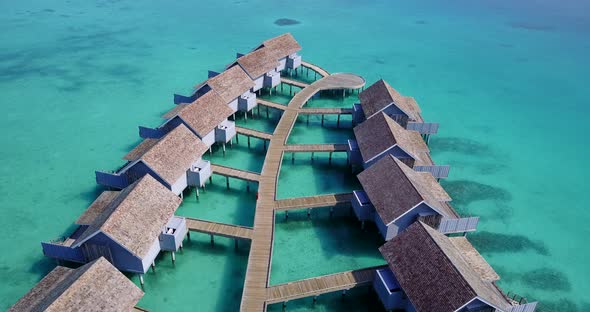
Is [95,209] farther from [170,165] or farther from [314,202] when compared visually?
[314,202]

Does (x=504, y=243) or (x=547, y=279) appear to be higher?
(x=504, y=243)

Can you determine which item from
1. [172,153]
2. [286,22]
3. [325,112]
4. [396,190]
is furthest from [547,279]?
[286,22]

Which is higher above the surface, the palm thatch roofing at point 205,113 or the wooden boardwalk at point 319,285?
the palm thatch roofing at point 205,113

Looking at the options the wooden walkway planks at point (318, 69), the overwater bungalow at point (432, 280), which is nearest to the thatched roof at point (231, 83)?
the wooden walkway planks at point (318, 69)

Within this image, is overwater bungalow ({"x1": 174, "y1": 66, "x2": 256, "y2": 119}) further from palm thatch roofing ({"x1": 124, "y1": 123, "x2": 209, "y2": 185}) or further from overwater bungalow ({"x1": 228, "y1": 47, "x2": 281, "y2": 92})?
palm thatch roofing ({"x1": 124, "y1": 123, "x2": 209, "y2": 185})

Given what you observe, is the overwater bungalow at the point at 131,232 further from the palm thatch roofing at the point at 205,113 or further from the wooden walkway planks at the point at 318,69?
the wooden walkway planks at the point at 318,69

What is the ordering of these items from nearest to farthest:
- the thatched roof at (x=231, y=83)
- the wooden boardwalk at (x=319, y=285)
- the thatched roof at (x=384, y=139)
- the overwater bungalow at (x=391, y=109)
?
the wooden boardwalk at (x=319, y=285) → the thatched roof at (x=384, y=139) → the overwater bungalow at (x=391, y=109) → the thatched roof at (x=231, y=83)

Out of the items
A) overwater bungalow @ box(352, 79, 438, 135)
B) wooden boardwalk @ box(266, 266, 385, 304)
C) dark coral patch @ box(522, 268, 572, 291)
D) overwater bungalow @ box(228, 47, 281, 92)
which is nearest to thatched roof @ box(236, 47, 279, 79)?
overwater bungalow @ box(228, 47, 281, 92)

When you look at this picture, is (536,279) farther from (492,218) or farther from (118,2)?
(118,2)
